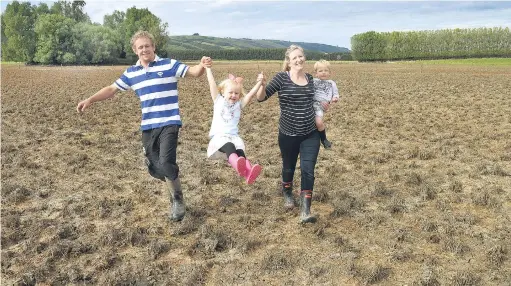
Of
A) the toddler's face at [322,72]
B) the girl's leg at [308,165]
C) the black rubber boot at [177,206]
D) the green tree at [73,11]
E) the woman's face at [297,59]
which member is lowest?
the black rubber boot at [177,206]

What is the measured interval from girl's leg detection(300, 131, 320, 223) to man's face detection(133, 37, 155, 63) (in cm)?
219

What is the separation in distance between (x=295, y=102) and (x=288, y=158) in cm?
92

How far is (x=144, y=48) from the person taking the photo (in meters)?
5.54

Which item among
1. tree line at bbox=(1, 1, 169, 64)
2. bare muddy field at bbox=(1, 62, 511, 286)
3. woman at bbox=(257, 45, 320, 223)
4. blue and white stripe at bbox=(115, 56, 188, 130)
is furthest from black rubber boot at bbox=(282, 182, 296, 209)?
tree line at bbox=(1, 1, 169, 64)

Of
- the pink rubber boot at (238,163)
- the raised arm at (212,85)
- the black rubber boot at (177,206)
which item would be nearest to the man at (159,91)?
the raised arm at (212,85)

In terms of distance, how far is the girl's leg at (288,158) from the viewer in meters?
6.00

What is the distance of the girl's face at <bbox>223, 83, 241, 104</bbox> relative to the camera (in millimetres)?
5625

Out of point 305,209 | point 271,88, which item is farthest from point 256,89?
point 305,209

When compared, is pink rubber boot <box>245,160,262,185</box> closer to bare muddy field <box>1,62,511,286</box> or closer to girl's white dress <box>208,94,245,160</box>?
girl's white dress <box>208,94,245,160</box>

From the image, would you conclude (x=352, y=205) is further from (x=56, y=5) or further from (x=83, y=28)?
(x=56, y=5)

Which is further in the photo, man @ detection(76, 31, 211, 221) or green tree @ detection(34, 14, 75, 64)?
green tree @ detection(34, 14, 75, 64)

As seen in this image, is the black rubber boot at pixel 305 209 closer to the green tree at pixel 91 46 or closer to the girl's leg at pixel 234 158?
the girl's leg at pixel 234 158

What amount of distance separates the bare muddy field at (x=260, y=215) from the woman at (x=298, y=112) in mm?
653

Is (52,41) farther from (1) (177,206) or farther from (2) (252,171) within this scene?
(2) (252,171)
